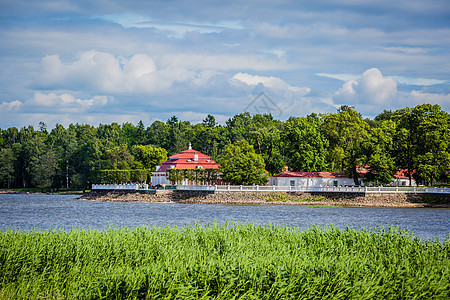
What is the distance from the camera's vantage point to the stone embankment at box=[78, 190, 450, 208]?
59.8m

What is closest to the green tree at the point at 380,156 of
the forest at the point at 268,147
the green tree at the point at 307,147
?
the forest at the point at 268,147

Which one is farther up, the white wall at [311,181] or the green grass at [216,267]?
the white wall at [311,181]

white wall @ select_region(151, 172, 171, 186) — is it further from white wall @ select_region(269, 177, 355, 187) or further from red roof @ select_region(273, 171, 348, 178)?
red roof @ select_region(273, 171, 348, 178)

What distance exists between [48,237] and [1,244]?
5.85 ft

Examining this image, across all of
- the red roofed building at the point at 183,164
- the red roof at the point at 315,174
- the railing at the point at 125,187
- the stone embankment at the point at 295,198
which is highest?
the red roofed building at the point at 183,164

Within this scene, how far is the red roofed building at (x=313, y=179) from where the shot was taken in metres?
72.9

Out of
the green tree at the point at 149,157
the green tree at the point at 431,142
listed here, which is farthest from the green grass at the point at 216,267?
the green tree at the point at 149,157

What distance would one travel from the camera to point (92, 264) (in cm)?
1616

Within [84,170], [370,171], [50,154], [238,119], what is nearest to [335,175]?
[370,171]

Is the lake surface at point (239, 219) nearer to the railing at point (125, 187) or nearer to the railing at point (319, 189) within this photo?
the railing at point (319, 189)

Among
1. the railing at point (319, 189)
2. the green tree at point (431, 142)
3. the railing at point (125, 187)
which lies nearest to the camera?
the railing at point (319, 189)

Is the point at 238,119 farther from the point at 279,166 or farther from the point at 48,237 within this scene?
the point at 48,237

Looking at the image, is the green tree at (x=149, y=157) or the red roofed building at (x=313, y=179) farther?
the green tree at (x=149, y=157)

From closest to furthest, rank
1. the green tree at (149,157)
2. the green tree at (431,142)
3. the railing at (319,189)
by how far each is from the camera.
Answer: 1. the railing at (319,189)
2. the green tree at (431,142)
3. the green tree at (149,157)
